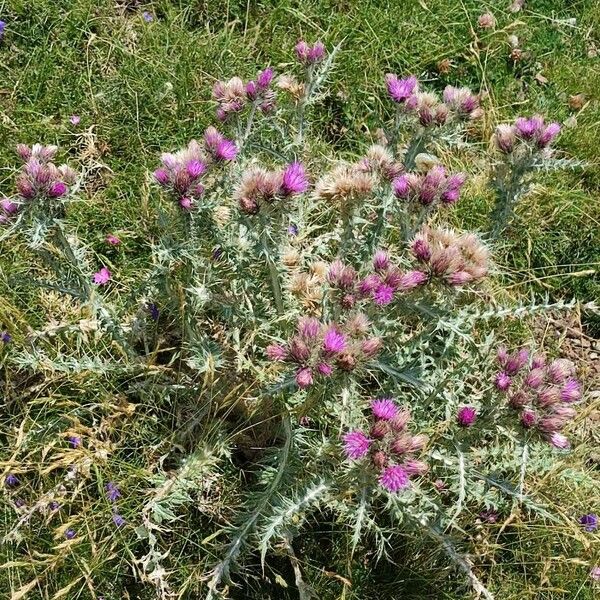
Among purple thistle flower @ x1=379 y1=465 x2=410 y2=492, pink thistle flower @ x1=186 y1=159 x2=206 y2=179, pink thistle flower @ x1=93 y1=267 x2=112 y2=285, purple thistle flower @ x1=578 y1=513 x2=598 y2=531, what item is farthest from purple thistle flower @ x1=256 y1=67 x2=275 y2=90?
purple thistle flower @ x1=578 y1=513 x2=598 y2=531

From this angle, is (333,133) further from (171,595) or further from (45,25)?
(171,595)

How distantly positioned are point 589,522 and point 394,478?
44.8 inches

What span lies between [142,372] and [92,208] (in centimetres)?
87

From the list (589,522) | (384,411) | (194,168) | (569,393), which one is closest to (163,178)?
(194,168)

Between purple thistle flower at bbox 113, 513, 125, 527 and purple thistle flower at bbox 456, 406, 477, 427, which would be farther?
purple thistle flower at bbox 113, 513, 125, 527

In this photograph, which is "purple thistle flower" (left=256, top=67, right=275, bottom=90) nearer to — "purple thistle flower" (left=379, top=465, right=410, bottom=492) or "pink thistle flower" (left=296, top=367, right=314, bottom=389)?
"pink thistle flower" (left=296, top=367, right=314, bottom=389)

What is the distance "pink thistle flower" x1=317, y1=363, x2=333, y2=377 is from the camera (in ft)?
6.51

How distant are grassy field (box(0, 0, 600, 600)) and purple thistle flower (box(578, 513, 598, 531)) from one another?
8cm

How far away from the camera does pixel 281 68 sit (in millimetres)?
3783

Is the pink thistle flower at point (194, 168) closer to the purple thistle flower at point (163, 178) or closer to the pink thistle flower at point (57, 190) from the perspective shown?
the purple thistle flower at point (163, 178)

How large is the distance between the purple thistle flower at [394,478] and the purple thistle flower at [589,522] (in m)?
1.07

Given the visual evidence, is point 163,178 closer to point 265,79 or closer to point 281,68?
point 265,79

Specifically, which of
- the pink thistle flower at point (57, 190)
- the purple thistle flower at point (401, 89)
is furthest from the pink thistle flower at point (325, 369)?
the purple thistle flower at point (401, 89)

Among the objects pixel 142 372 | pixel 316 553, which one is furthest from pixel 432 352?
pixel 142 372
